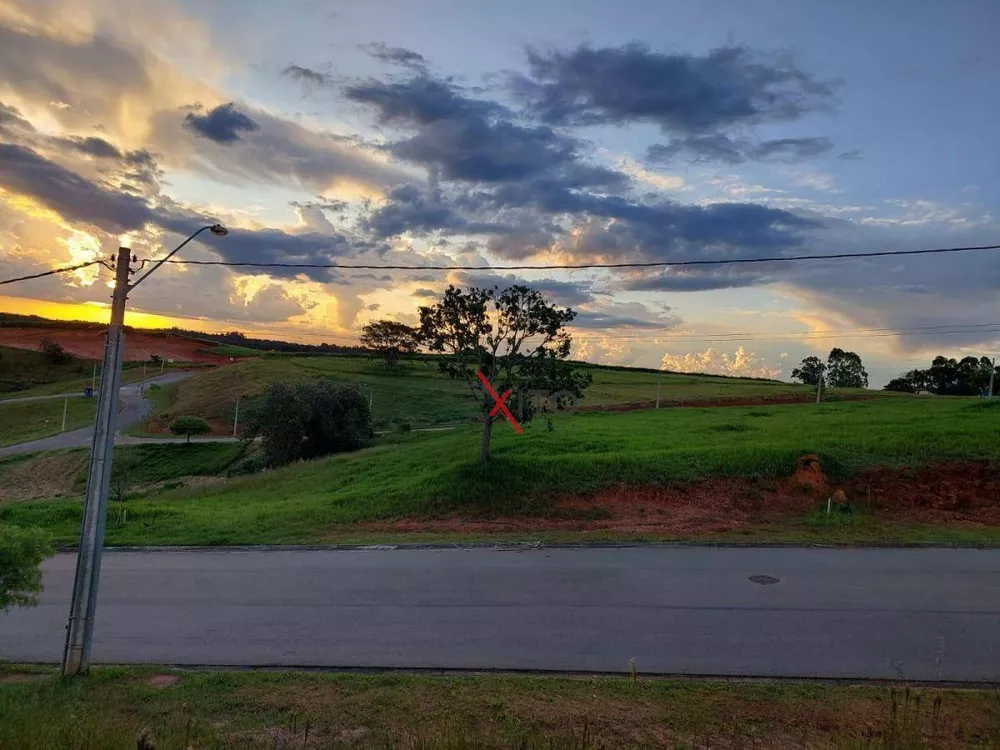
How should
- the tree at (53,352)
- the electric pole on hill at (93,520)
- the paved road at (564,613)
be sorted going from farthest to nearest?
the tree at (53,352) → the paved road at (564,613) → the electric pole on hill at (93,520)

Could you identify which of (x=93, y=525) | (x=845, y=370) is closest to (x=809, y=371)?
(x=845, y=370)

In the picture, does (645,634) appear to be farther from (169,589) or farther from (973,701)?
(169,589)

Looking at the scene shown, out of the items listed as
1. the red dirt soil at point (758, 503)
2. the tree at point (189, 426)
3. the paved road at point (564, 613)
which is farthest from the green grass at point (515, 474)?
the tree at point (189, 426)

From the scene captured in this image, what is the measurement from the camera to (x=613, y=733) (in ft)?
22.2

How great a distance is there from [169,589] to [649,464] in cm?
1588

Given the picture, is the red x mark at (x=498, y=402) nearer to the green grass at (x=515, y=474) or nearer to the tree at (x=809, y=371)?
the green grass at (x=515, y=474)

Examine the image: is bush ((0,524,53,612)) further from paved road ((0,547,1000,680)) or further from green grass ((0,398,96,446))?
green grass ((0,398,96,446))

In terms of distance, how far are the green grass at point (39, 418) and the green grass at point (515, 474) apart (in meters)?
34.3

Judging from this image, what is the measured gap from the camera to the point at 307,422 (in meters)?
40.0

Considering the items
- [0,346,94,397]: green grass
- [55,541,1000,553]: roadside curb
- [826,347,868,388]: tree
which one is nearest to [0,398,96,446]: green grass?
[0,346,94,397]: green grass

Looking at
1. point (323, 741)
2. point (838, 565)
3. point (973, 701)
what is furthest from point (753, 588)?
point (323, 741)

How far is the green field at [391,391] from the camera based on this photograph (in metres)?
56.5

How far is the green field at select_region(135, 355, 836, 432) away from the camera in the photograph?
185 ft

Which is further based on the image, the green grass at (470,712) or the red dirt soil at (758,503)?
the red dirt soil at (758,503)
